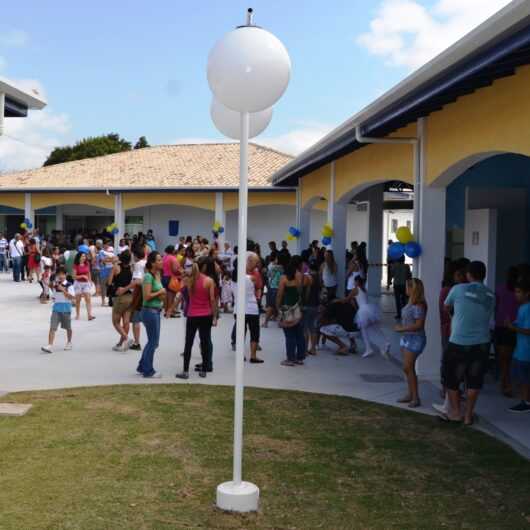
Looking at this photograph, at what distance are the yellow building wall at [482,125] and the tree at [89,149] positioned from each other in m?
56.4

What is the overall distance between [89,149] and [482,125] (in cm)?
5885

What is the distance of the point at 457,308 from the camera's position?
23.5 ft

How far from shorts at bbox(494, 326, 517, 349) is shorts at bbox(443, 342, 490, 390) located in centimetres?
163

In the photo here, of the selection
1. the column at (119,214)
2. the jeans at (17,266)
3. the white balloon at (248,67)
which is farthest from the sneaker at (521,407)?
the column at (119,214)

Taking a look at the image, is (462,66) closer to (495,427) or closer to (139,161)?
(495,427)

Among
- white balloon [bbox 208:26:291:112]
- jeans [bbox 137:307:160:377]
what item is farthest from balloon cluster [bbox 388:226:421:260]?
white balloon [bbox 208:26:291:112]

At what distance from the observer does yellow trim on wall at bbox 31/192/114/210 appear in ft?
102

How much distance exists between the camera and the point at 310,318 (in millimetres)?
11281

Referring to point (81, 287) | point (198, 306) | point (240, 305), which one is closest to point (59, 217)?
point (81, 287)

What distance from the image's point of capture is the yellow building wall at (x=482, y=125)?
6875 mm

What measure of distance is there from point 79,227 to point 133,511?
1248 inches

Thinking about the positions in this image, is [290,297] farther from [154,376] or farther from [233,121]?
[233,121]

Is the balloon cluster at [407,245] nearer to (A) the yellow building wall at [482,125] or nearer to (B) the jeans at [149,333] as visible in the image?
(A) the yellow building wall at [482,125]

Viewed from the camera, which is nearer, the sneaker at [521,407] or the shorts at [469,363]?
the shorts at [469,363]
